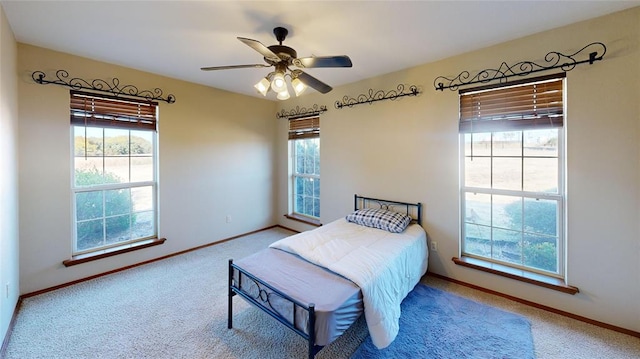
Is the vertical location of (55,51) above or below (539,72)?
above

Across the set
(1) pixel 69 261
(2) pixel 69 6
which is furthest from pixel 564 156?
(1) pixel 69 261

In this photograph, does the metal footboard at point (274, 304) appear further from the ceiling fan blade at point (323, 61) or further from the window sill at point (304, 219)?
the window sill at point (304, 219)

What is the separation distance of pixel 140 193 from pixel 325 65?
2951mm

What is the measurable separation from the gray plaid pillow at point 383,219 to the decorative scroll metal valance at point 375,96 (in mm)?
1438

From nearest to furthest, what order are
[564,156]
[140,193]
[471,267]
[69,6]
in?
[69,6]
[564,156]
[471,267]
[140,193]

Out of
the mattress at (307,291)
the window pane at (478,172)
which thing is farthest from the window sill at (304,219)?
the window pane at (478,172)

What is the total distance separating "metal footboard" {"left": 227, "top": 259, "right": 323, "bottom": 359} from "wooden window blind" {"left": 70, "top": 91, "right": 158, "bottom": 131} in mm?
2334

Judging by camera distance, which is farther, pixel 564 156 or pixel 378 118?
pixel 378 118

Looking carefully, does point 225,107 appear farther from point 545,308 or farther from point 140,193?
point 545,308

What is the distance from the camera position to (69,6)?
190 cm

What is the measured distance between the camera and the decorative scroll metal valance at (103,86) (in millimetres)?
2561

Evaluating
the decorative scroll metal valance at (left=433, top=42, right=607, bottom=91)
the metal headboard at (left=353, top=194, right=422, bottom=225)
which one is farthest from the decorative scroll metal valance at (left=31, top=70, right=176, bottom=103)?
the decorative scroll metal valance at (left=433, top=42, right=607, bottom=91)

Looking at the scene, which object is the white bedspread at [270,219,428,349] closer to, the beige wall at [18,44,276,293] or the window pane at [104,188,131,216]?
the beige wall at [18,44,276,293]

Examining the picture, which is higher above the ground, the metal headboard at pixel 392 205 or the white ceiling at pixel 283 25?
the white ceiling at pixel 283 25
